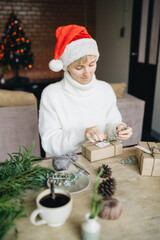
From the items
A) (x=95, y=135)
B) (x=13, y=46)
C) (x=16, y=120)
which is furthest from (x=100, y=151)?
(x=13, y=46)

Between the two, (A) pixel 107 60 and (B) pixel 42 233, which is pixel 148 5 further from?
(B) pixel 42 233

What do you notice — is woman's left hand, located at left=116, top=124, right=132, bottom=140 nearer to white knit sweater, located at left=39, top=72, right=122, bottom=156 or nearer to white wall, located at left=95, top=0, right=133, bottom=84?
white knit sweater, located at left=39, top=72, right=122, bottom=156

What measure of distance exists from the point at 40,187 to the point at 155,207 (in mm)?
434

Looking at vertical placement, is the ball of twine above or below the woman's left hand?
below

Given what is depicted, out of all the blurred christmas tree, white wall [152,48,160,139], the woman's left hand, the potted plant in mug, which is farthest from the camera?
the blurred christmas tree

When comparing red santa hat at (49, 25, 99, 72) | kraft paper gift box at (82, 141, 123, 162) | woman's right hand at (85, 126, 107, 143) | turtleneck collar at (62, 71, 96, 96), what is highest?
red santa hat at (49, 25, 99, 72)

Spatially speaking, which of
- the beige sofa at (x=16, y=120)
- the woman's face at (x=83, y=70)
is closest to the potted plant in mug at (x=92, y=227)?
the woman's face at (x=83, y=70)

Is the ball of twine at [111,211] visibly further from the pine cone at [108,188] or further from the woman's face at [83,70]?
the woman's face at [83,70]

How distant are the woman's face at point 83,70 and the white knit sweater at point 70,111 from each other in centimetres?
5

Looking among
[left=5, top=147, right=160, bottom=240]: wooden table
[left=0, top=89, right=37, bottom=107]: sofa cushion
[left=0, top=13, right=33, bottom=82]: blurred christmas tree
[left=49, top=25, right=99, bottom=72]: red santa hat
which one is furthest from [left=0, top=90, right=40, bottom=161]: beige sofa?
[left=0, top=13, right=33, bottom=82]: blurred christmas tree

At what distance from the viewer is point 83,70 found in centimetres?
133

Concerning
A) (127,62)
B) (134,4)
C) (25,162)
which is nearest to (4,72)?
(127,62)

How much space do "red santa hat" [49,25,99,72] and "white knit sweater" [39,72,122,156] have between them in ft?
0.37

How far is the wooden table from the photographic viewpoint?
0.68 metres
